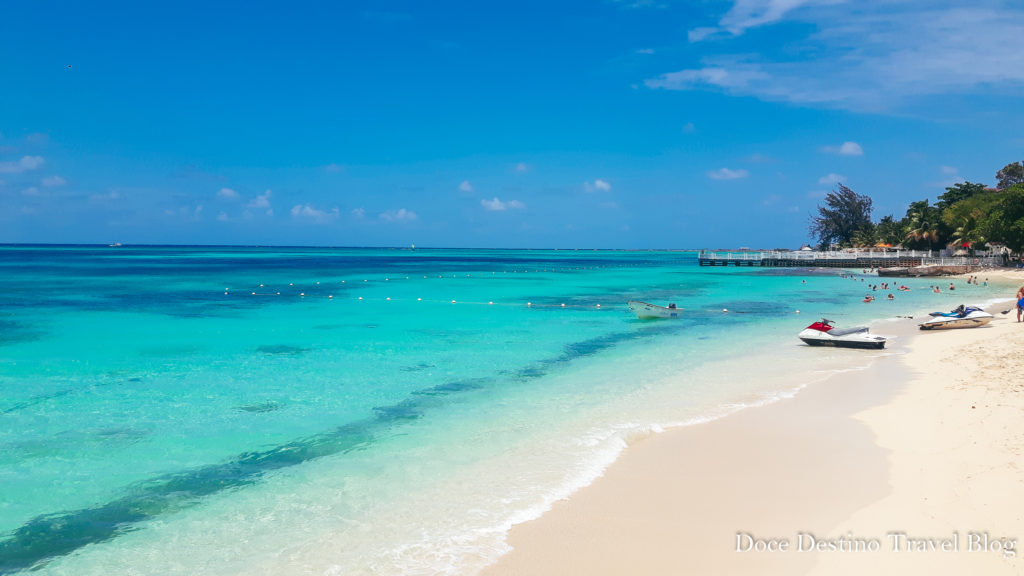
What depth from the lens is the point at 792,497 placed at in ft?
27.2

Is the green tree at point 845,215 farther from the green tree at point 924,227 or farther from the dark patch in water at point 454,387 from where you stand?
the dark patch in water at point 454,387

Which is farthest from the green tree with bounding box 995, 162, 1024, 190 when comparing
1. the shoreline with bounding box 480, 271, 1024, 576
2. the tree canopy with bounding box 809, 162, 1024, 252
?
the shoreline with bounding box 480, 271, 1024, 576

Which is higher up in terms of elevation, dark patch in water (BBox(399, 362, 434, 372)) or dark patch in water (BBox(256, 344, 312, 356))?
dark patch in water (BBox(256, 344, 312, 356))

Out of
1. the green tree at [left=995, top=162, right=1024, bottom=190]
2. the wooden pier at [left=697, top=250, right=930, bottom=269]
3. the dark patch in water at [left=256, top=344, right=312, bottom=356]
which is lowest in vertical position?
the dark patch in water at [left=256, top=344, right=312, bottom=356]

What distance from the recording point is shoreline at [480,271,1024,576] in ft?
21.9

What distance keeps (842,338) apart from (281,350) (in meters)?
19.4

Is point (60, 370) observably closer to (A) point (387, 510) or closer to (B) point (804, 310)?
(A) point (387, 510)

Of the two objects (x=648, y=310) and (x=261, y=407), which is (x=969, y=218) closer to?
(x=648, y=310)

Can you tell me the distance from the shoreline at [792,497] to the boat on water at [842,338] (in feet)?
26.1

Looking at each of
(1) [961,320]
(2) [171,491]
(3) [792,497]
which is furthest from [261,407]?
(1) [961,320]

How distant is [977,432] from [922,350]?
11.0m

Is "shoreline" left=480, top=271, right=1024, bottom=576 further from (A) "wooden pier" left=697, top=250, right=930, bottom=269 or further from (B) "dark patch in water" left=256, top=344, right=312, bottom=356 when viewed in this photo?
(A) "wooden pier" left=697, top=250, right=930, bottom=269

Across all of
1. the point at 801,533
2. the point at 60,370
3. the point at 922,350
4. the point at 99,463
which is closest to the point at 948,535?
the point at 801,533

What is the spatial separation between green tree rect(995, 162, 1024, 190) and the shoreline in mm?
98864
